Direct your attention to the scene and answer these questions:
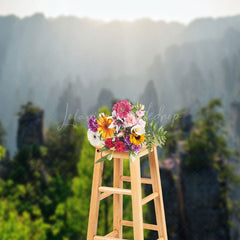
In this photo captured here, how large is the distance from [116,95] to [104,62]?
3.11ft

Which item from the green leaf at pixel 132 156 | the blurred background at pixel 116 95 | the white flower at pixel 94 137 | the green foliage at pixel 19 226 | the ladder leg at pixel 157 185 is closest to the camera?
the green leaf at pixel 132 156

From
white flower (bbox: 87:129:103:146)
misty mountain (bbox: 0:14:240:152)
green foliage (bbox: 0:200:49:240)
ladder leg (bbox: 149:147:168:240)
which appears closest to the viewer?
white flower (bbox: 87:129:103:146)

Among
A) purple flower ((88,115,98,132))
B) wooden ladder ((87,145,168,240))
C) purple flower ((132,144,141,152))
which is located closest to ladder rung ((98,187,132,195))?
wooden ladder ((87,145,168,240))

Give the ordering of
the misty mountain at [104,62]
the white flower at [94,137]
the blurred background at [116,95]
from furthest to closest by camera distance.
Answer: the misty mountain at [104,62] → the blurred background at [116,95] → the white flower at [94,137]

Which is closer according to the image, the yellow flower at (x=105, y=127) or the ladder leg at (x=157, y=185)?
the yellow flower at (x=105, y=127)

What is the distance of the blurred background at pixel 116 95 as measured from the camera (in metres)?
7.07

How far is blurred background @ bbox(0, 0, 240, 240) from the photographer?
7070mm

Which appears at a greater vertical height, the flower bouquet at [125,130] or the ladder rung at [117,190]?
the flower bouquet at [125,130]

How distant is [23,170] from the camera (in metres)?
8.16

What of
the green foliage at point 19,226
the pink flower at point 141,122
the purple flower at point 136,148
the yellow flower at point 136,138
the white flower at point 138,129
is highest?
the green foliage at point 19,226

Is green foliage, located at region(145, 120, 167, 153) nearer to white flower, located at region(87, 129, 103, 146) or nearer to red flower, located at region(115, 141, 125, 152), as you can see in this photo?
red flower, located at region(115, 141, 125, 152)

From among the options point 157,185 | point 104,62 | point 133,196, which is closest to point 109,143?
point 133,196

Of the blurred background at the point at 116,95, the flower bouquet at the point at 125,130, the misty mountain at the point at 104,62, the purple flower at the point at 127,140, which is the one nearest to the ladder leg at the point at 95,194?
the flower bouquet at the point at 125,130

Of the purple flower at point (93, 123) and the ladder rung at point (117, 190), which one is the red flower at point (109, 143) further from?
the ladder rung at point (117, 190)
